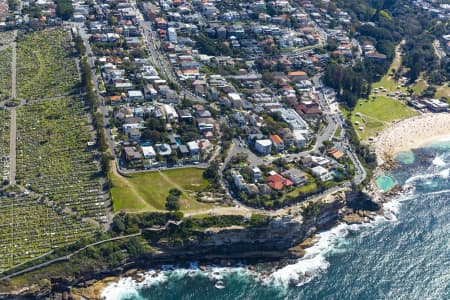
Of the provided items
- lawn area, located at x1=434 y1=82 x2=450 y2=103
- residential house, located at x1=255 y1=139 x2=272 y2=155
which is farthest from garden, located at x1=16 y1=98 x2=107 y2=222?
lawn area, located at x1=434 y1=82 x2=450 y2=103

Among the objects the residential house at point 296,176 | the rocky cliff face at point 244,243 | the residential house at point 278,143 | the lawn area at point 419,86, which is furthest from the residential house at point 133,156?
the lawn area at point 419,86

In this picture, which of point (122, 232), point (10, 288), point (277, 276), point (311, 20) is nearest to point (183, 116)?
point (122, 232)

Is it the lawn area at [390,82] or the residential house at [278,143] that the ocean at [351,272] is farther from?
the lawn area at [390,82]

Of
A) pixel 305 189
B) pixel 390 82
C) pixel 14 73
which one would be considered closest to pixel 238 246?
pixel 305 189

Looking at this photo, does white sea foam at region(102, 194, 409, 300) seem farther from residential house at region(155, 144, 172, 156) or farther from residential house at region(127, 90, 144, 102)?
residential house at region(127, 90, 144, 102)

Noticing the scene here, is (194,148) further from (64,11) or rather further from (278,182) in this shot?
(64,11)

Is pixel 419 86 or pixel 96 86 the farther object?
pixel 419 86
